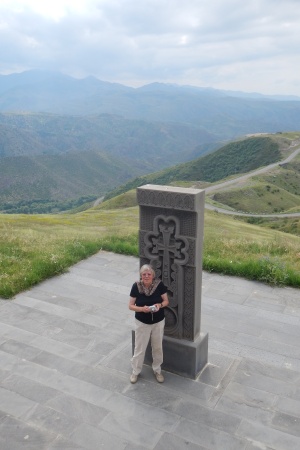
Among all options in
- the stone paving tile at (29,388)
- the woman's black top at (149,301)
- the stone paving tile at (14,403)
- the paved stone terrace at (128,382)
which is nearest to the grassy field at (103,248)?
the paved stone terrace at (128,382)

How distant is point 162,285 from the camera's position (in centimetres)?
609

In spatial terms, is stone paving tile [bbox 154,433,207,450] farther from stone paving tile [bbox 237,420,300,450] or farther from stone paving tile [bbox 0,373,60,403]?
stone paving tile [bbox 0,373,60,403]

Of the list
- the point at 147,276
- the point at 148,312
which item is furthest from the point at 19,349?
the point at 147,276

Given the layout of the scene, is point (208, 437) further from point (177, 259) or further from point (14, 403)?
point (14, 403)

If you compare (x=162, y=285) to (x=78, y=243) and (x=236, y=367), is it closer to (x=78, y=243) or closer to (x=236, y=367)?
(x=236, y=367)

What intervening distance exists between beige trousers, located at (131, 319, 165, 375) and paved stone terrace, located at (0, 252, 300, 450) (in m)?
0.25

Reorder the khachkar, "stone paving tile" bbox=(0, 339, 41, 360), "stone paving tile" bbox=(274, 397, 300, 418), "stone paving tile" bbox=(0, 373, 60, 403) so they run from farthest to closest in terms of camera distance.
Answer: "stone paving tile" bbox=(0, 339, 41, 360), the khachkar, "stone paving tile" bbox=(0, 373, 60, 403), "stone paving tile" bbox=(274, 397, 300, 418)

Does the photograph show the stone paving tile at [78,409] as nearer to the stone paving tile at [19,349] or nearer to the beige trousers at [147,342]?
the beige trousers at [147,342]

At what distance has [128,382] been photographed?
6281 millimetres

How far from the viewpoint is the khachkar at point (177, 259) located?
19.9 feet

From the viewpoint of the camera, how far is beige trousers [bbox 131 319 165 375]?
6.12 meters

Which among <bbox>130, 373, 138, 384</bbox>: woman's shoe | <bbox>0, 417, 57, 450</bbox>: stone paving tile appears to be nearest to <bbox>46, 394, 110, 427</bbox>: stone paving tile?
<bbox>0, 417, 57, 450</bbox>: stone paving tile

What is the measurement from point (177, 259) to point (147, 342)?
4.40ft

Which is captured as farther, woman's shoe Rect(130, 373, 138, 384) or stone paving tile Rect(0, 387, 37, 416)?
woman's shoe Rect(130, 373, 138, 384)
